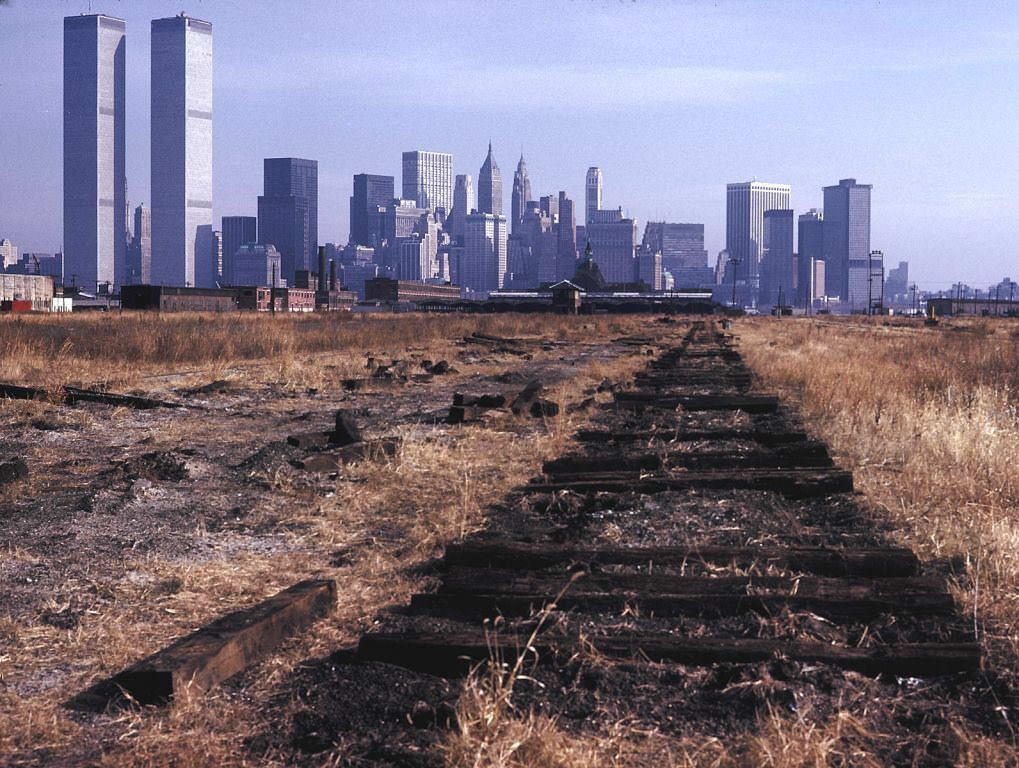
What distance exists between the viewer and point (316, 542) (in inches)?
267

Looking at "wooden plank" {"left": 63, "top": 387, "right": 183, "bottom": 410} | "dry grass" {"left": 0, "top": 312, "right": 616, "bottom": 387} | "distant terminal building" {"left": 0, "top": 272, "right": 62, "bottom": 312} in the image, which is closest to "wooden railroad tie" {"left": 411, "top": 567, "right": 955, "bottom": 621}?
"wooden plank" {"left": 63, "top": 387, "right": 183, "bottom": 410}

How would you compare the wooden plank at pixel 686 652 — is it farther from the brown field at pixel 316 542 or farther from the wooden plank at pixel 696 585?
the wooden plank at pixel 696 585

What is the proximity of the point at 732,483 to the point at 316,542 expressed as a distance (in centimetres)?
319

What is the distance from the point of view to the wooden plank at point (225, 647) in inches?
154

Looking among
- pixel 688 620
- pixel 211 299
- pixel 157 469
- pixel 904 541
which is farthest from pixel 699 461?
pixel 211 299

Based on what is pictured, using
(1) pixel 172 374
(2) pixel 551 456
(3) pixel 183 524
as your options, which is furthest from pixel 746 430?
(1) pixel 172 374

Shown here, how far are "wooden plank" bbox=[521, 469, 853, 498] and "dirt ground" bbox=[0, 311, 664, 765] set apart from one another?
2.08 feet

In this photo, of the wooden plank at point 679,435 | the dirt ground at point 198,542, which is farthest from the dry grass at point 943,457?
the dirt ground at point 198,542

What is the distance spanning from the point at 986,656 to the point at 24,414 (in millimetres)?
11760

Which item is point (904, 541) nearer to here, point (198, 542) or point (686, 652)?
point (686, 652)

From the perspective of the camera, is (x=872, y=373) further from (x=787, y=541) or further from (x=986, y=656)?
(x=986, y=656)

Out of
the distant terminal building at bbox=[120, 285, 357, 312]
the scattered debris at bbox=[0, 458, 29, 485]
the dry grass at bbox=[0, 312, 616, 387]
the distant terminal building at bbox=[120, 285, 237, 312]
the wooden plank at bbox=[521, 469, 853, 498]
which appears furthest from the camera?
the distant terminal building at bbox=[120, 285, 357, 312]

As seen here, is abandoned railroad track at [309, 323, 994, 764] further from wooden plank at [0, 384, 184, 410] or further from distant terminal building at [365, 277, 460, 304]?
distant terminal building at [365, 277, 460, 304]

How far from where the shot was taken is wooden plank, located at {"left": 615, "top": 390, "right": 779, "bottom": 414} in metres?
14.3
